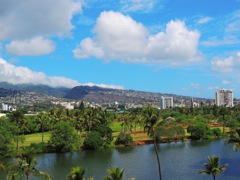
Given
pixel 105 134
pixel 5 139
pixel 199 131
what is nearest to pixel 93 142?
pixel 105 134

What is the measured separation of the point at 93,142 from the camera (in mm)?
104688

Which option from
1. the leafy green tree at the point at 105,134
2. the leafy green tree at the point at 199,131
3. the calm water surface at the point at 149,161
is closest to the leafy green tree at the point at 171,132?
the leafy green tree at the point at 199,131

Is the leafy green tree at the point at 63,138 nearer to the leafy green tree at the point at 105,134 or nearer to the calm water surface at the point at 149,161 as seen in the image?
the calm water surface at the point at 149,161

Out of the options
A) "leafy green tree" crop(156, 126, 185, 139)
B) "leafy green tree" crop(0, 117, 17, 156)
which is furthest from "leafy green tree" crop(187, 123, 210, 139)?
"leafy green tree" crop(0, 117, 17, 156)

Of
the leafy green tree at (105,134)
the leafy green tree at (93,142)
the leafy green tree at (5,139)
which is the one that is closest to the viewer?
the leafy green tree at (5,139)

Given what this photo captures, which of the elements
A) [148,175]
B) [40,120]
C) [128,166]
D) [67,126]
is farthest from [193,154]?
[40,120]

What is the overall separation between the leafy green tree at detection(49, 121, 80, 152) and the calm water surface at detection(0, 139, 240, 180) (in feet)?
11.2

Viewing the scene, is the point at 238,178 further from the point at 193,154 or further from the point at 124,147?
the point at 124,147

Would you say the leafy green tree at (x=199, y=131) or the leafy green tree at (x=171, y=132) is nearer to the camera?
the leafy green tree at (x=171, y=132)

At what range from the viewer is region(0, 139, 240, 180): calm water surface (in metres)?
67.2

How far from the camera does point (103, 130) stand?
110812 mm

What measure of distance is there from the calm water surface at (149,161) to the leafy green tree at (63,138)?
3.40 meters

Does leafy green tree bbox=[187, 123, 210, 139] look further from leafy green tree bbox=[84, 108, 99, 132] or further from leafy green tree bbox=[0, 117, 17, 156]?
leafy green tree bbox=[0, 117, 17, 156]

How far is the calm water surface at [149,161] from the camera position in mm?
67188
